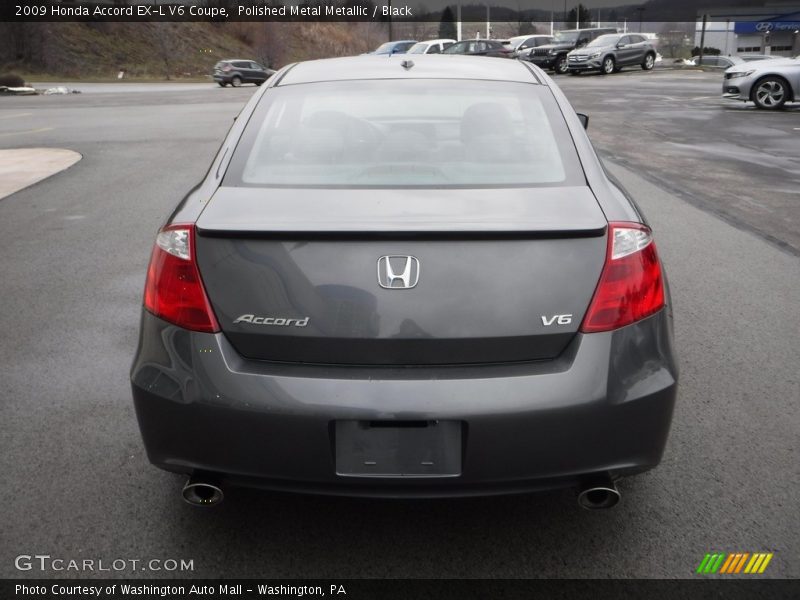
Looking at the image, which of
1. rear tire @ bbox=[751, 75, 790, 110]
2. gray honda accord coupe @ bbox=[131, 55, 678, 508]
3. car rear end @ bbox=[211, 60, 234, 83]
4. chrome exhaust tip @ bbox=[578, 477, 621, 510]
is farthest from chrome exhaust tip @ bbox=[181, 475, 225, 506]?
car rear end @ bbox=[211, 60, 234, 83]

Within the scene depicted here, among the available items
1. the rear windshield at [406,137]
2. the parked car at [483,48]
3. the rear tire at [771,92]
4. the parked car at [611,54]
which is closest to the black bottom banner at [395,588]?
the rear windshield at [406,137]

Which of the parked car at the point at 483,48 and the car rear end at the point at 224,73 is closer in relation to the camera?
the parked car at the point at 483,48

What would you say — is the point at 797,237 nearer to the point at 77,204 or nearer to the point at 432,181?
the point at 432,181

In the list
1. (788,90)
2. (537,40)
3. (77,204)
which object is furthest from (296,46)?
(77,204)

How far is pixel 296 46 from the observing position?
90.0m

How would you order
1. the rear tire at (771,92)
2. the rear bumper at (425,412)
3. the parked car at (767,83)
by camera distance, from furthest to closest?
the rear tire at (771,92), the parked car at (767,83), the rear bumper at (425,412)

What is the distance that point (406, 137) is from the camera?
323 centimetres

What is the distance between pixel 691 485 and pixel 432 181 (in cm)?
153

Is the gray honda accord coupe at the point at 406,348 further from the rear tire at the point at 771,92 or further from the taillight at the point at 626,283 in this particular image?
the rear tire at the point at 771,92

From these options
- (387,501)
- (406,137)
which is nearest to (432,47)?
(406,137)

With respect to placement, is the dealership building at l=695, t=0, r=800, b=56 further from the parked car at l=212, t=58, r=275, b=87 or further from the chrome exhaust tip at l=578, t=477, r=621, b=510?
the chrome exhaust tip at l=578, t=477, r=621, b=510

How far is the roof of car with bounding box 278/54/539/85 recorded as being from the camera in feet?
11.9

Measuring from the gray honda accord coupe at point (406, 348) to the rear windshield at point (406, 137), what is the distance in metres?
0.28

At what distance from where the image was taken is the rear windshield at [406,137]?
9.58 ft
